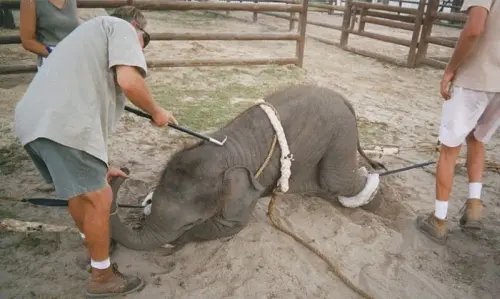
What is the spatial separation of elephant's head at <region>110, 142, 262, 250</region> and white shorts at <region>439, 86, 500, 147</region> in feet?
5.41

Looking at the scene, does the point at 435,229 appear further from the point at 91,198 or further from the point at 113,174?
the point at 91,198

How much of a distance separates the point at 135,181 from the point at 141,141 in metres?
Result: 1.06

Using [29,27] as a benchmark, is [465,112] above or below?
below

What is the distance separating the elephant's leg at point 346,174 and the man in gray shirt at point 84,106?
1.77 metres

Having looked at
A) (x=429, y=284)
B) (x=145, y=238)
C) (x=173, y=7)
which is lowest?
(x=429, y=284)

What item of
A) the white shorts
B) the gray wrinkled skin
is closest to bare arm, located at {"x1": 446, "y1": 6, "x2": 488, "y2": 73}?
the white shorts

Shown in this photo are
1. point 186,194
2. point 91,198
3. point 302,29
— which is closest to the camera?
point 91,198

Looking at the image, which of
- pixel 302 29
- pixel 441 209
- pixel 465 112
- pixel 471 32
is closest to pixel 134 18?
pixel 471 32

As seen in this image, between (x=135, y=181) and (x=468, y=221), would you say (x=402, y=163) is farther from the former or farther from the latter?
(x=135, y=181)

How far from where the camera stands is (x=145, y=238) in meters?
2.92

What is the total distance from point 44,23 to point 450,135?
3.70m

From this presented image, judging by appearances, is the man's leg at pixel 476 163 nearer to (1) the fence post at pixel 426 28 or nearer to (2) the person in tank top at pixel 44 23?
(2) the person in tank top at pixel 44 23

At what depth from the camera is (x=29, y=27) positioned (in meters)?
3.81

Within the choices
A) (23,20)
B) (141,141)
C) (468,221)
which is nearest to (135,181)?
(141,141)
